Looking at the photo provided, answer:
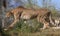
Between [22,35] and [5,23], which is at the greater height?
[5,23]

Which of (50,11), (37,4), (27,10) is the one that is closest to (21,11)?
(27,10)

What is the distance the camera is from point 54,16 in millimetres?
1580

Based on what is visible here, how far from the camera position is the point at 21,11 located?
5.41 ft

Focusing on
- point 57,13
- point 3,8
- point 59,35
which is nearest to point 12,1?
point 3,8

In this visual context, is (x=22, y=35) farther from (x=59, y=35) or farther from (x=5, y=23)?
(x=59, y=35)

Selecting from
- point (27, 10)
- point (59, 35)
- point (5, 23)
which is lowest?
point (59, 35)

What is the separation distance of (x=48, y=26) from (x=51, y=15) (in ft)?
0.35

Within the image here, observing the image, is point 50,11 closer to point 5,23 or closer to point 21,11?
point 21,11

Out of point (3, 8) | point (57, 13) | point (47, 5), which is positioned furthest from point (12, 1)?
point (57, 13)

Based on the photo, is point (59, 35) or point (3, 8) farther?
point (3, 8)

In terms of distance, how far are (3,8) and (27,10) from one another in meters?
0.23

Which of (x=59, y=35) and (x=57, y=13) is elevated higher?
(x=57, y=13)

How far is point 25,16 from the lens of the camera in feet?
A: 5.32

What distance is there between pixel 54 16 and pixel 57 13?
0.13ft
